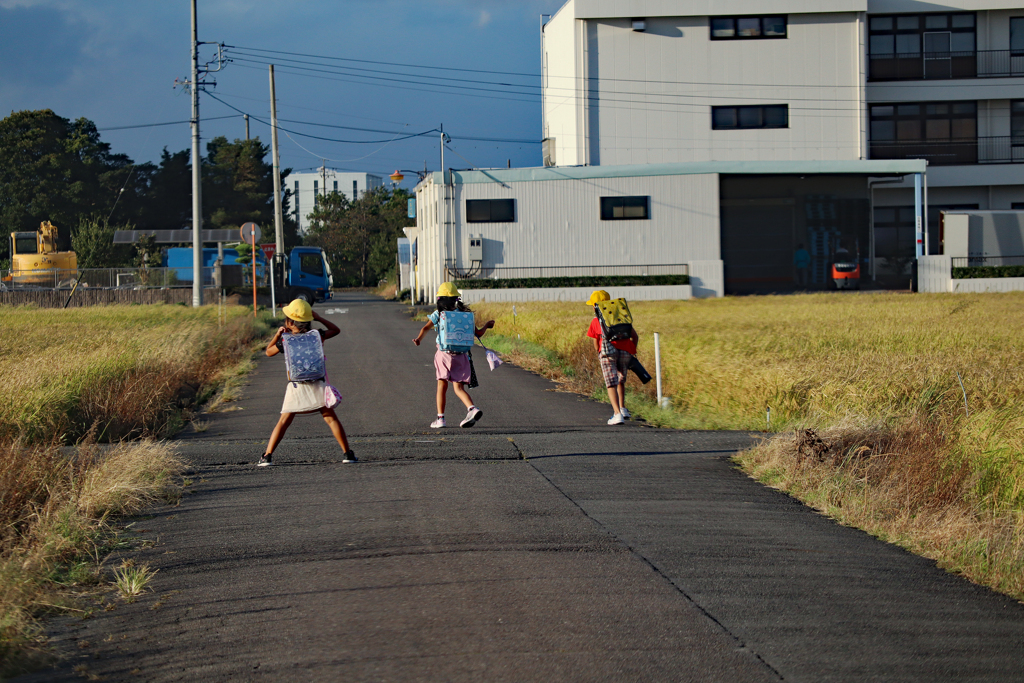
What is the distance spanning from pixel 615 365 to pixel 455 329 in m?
2.27

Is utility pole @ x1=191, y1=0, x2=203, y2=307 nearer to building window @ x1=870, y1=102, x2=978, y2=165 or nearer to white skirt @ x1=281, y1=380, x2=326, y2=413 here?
white skirt @ x1=281, y1=380, x2=326, y2=413

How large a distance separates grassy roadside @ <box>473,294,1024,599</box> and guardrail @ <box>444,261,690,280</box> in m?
14.8

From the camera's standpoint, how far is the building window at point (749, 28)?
138ft

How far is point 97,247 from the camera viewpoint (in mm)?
47000

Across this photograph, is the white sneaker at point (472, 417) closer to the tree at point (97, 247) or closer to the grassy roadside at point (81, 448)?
the grassy roadside at point (81, 448)

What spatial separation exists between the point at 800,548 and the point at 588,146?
3765cm

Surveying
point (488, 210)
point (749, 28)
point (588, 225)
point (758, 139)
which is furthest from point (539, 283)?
point (749, 28)

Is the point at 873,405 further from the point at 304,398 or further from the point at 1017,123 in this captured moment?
the point at 1017,123

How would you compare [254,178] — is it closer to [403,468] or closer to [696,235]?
[696,235]

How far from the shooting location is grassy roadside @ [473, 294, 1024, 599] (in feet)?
22.5

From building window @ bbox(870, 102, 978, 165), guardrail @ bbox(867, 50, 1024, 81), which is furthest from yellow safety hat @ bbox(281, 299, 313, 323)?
guardrail @ bbox(867, 50, 1024, 81)

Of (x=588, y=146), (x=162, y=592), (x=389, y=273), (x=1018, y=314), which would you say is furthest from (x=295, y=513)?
(x=389, y=273)

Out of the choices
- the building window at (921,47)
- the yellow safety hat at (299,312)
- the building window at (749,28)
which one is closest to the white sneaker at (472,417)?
the yellow safety hat at (299,312)

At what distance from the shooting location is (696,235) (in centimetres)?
3850
